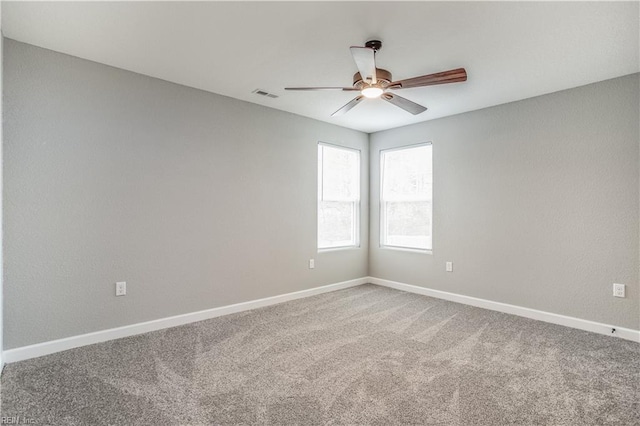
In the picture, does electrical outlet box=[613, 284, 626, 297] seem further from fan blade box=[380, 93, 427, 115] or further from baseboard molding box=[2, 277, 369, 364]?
baseboard molding box=[2, 277, 369, 364]

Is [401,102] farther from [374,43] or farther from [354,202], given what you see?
[354,202]

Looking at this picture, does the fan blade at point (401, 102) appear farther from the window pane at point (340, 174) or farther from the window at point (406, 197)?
the window pane at point (340, 174)

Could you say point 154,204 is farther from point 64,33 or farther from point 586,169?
point 586,169

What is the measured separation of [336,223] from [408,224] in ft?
3.58

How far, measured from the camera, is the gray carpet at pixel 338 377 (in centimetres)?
190

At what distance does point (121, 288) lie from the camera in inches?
119

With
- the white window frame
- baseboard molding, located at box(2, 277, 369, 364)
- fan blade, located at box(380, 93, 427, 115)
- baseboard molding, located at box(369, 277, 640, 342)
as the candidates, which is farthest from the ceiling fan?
baseboard molding, located at box(369, 277, 640, 342)

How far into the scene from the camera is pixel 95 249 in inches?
114

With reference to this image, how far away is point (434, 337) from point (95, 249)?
3.19 metres

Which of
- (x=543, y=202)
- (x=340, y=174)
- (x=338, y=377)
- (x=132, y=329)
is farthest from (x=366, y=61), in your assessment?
(x=132, y=329)

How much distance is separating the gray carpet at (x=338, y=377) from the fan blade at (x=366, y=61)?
7.30 ft

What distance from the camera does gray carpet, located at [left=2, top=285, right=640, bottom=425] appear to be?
190cm

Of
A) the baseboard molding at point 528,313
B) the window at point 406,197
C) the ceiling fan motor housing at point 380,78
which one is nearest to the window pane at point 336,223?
the window at point 406,197

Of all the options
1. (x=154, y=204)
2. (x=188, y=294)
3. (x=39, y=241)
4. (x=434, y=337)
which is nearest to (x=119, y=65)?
(x=154, y=204)
